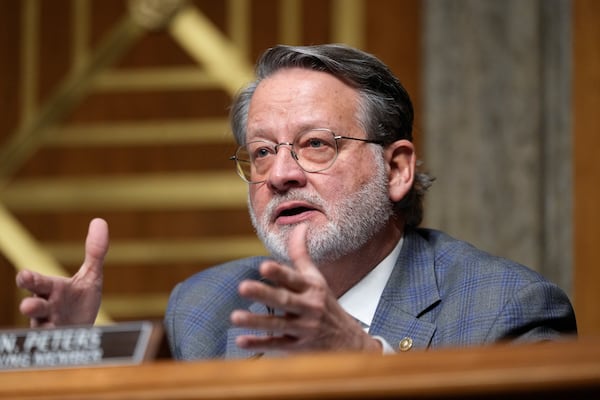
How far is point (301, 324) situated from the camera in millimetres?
1481

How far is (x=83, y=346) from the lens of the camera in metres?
1.35

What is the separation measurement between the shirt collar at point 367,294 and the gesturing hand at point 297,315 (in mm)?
634

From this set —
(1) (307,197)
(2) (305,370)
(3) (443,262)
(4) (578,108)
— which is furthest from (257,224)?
(4) (578,108)

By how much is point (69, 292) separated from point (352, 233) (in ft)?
2.19

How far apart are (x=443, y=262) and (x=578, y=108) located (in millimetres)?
1353

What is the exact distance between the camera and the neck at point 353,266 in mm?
2270

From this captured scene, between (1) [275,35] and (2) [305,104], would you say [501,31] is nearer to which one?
(1) [275,35]

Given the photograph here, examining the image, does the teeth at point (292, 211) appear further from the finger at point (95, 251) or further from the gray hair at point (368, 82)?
the finger at point (95, 251)

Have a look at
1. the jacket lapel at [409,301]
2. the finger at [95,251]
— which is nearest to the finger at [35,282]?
the finger at [95,251]

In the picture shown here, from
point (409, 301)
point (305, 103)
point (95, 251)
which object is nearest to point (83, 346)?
point (95, 251)

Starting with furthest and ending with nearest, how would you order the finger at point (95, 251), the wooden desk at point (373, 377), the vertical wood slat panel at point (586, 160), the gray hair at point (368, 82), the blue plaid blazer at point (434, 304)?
1. the vertical wood slat panel at point (586, 160)
2. the gray hair at point (368, 82)
3. the blue plaid blazer at point (434, 304)
4. the finger at point (95, 251)
5. the wooden desk at point (373, 377)

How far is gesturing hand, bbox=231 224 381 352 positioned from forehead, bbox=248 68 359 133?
723mm

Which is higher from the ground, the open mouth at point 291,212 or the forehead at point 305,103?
the forehead at point 305,103

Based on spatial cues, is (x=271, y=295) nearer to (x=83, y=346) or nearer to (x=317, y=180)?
(x=83, y=346)
